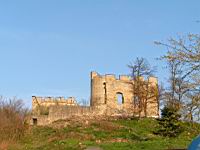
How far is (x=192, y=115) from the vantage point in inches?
435

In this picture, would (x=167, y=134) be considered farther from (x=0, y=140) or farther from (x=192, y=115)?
(x=192, y=115)

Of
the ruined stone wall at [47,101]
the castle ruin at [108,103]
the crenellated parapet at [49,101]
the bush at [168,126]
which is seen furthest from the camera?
the crenellated parapet at [49,101]

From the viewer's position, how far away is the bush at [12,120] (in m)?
25.3

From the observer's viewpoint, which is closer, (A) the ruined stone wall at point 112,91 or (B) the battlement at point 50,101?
(A) the ruined stone wall at point 112,91

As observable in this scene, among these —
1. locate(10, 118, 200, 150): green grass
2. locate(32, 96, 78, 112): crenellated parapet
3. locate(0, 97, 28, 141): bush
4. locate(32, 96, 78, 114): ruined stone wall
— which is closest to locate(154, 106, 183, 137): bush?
locate(10, 118, 200, 150): green grass

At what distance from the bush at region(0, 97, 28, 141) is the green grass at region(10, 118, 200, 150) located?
2.14ft

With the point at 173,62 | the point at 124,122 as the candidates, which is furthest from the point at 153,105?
the point at 173,62

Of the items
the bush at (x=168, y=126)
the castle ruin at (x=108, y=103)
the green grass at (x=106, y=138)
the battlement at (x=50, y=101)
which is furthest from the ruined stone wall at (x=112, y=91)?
the bush at (x=168, y=126)

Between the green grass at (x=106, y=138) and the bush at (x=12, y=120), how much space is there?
0.65m

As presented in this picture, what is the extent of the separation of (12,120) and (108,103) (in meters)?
24.3

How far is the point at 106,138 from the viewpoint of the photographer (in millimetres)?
27797

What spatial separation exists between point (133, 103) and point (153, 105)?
3703 mm

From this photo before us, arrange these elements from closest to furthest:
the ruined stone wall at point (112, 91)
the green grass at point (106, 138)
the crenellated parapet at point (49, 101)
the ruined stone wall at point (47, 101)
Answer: the green grass at point (106, 138) → the ruined stone wall at point (112, 91) → the ruined stone wall at point (47, 101) → the crenellated parapet at point (49, 101)

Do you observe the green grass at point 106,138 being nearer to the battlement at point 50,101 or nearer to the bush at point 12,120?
the bush at point 12,120
